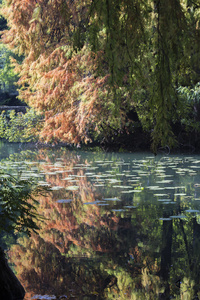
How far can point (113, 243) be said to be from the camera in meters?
4.97

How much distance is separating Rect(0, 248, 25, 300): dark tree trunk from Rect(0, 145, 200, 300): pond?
0.39 feet

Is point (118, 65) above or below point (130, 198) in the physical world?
above

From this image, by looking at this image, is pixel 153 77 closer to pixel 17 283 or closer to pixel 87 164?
pixel 17 283

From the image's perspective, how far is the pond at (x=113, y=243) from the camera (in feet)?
12.2

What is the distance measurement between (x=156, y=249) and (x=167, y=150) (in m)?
12.8

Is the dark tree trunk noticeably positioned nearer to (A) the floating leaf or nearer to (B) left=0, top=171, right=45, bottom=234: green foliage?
(B) left=0, top=171, right=45, bottom=234: green foliage

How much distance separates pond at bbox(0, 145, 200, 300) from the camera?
3725 millimetres

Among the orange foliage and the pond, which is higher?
the orange foliage

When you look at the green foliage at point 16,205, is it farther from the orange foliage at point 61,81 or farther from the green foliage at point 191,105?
the green foliage at point 191,105

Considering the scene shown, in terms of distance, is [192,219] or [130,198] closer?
[192,219]

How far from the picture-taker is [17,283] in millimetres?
3494

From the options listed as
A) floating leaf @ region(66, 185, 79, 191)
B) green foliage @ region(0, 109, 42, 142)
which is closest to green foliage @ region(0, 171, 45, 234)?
floating leaf @ region(66, 185, 79, 191)

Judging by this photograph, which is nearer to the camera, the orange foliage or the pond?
the pond

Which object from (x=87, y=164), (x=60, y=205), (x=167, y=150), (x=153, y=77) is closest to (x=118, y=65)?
(x=153, y=77)
